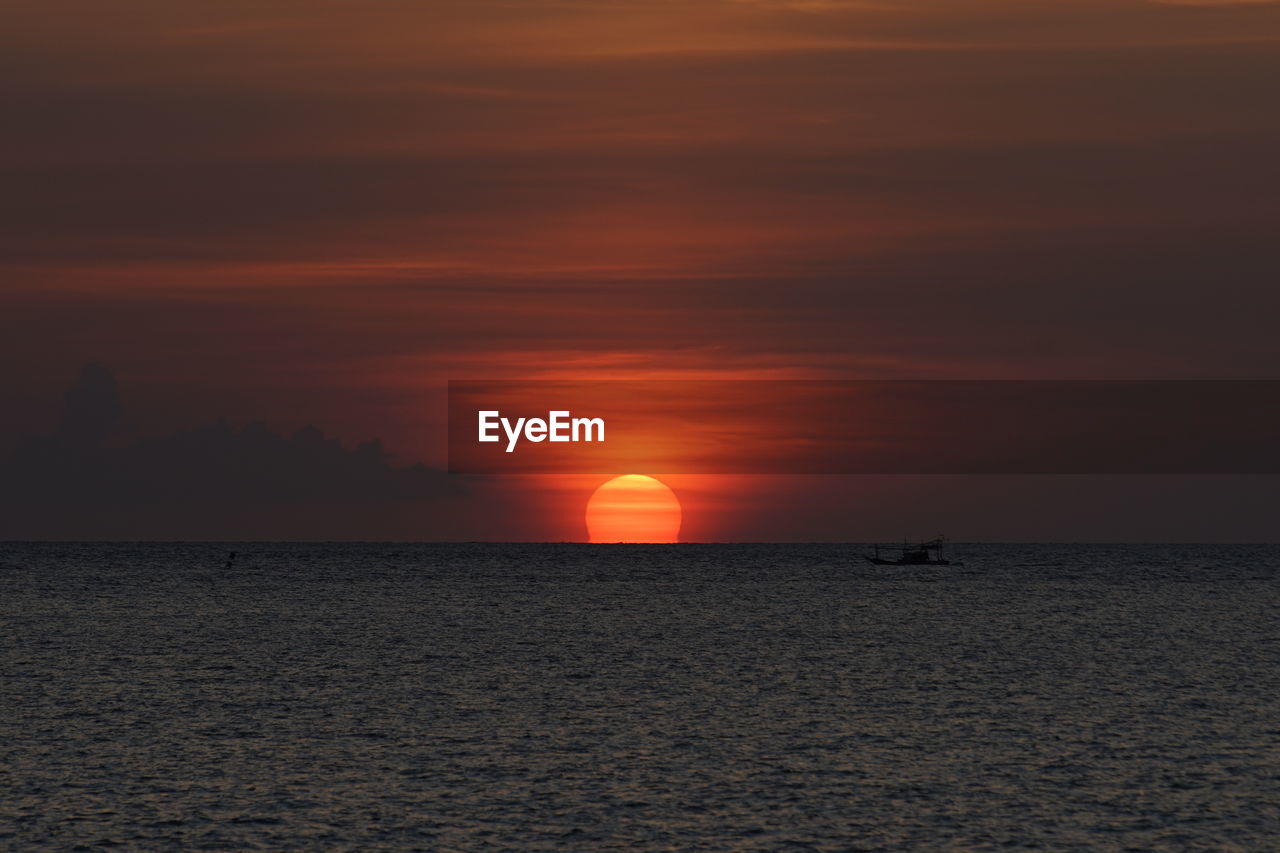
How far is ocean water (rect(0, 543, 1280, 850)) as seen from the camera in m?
49.8

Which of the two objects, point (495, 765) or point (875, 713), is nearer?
point (495, 765)

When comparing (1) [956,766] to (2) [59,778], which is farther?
(1) [956,766]

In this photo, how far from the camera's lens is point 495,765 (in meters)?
60.9

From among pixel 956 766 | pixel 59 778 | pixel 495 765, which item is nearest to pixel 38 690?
pixel 59 778

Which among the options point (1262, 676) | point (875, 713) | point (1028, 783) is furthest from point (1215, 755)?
point (1262, 676)

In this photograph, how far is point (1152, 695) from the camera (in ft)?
284

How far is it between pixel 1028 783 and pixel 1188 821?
777 centimetres

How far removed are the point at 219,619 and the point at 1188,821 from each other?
11913cm

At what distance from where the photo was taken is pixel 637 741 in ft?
220

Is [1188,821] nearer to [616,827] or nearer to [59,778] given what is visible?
[616,827]

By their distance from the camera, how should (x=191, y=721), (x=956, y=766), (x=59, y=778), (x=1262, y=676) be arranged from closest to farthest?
(x=59, y=778) → (x=956, y=766) → (x=191, y=721) → (x=1262, y=676)

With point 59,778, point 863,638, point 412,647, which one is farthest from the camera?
point 863,638

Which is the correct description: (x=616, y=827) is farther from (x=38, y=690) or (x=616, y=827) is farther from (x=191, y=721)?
(x=38, y=690)

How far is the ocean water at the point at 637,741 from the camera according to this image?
4978cm
